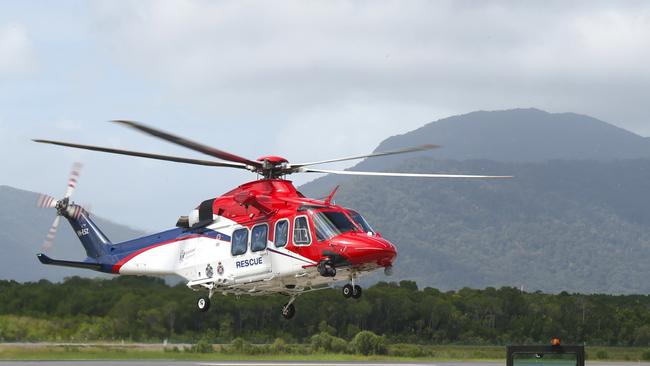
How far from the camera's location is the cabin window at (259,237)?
31984 millimetres

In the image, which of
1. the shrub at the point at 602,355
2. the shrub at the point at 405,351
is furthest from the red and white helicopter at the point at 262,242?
the shrub at the point at 602,355

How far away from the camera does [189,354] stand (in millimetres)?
61281

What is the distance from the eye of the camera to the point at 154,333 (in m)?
64.4

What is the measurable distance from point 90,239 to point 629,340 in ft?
190

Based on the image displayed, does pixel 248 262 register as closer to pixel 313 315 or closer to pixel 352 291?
pixel 352 291

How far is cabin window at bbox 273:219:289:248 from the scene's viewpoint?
31344mm

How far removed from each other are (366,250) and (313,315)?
5127cm

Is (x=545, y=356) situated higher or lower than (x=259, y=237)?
lower

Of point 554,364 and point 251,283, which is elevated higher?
point 251,283

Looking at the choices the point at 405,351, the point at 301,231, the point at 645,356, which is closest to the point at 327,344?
the point at 405,351

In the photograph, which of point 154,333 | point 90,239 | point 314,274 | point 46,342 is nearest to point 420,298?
point 154,333

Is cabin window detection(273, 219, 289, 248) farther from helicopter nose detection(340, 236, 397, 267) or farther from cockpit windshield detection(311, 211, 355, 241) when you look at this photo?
helicopter nose detection(340, 236, 397, 267)

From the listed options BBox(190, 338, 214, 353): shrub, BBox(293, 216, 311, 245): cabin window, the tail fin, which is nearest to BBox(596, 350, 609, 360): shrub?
BBox(190, 338, 214, 353): shrub

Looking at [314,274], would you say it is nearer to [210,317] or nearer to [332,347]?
[332,347]
